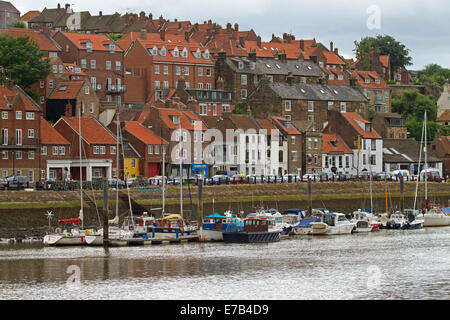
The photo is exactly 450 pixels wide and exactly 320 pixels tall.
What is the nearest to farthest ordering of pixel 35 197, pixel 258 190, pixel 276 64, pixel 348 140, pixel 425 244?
pixel 425 244 → pixel 35 197 → pixel 258 190 → pixel 348 140 → pixel 276 64

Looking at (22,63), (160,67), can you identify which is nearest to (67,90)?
(22,63)

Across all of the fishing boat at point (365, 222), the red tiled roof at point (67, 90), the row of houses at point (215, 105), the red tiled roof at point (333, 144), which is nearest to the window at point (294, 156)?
the row of houses at point (215, 105)

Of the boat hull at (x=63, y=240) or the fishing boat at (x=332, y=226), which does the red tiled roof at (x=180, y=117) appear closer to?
the fishing boat at (x=332, y=226)

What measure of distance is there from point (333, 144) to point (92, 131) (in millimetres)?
35371

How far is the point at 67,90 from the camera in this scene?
385ft

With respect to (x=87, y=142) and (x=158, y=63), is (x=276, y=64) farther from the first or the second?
(x=87, y=142)

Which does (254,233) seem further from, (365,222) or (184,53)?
(184,53)

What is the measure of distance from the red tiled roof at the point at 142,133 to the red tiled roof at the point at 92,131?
395 cm

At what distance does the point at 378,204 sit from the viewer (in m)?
108

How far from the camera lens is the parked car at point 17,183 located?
280 ft

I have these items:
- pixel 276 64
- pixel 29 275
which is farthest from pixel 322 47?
pixel 29 275

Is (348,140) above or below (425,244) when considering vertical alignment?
above

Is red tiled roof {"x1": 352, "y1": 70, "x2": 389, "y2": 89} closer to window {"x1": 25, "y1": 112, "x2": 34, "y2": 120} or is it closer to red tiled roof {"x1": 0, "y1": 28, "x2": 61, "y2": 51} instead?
red tiled roof {"x1": 0, "y1": 28, "x2": 61, "y2": 51}
